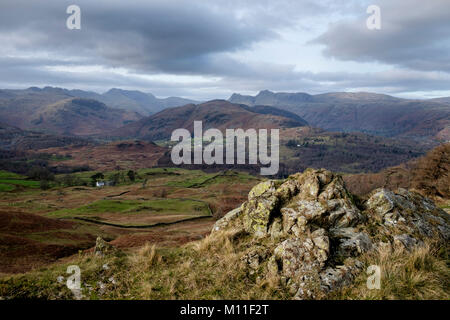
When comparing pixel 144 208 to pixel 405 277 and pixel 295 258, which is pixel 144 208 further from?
pixel 405 277

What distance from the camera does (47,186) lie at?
11738 cm

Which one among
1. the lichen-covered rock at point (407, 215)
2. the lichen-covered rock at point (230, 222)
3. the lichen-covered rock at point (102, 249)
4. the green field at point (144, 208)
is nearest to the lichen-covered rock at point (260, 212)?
the lichen-covered rock at point (230, 222)

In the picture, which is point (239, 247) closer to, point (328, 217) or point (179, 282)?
point (179, 282)

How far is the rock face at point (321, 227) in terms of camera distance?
28.2ft

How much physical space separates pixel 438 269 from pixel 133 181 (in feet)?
511

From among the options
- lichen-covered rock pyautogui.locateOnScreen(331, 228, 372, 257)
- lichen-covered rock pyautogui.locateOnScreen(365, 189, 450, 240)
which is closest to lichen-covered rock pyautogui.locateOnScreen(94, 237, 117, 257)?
lichen-covered rock pyautogui.locateOnScreen(331, 228, 372, 257)

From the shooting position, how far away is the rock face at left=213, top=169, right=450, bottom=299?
8586mm

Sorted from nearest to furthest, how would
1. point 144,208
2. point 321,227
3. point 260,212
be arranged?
point 321,227, point 260,212, point 144,208

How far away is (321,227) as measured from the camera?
1039 cm

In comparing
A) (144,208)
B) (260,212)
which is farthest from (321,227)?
(144,208)

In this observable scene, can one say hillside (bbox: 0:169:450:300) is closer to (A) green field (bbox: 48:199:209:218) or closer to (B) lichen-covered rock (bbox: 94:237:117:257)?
(B) lichen-covered rock (bbox: 94:237:117:257)

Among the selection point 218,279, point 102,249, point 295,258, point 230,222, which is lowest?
point 102,249

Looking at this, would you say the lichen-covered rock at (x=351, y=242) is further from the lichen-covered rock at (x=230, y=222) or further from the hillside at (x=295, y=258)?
the lichen-covered rock at (x=230, y=222)

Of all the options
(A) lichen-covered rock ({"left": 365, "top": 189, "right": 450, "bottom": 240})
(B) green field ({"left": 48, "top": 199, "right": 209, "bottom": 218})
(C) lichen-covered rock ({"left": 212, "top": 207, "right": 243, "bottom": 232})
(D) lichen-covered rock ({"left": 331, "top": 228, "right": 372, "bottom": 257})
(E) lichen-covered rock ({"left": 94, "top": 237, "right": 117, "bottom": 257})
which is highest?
(A) lichen-covered rock ({"left": 365, "top": 189, "right": 450, "bottom": 240})
